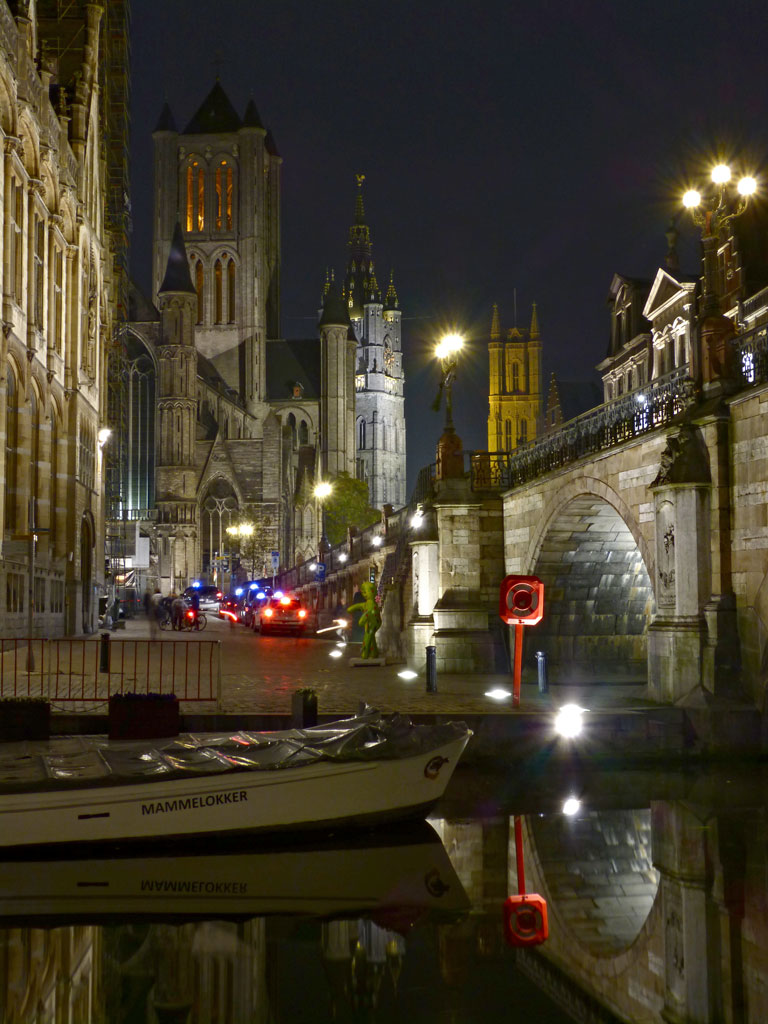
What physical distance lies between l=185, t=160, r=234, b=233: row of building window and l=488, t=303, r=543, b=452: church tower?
27.3 metres

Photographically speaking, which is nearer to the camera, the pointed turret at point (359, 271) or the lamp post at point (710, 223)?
the lamp post at point (710, 223)

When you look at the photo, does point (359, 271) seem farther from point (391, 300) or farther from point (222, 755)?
point (222, 755)

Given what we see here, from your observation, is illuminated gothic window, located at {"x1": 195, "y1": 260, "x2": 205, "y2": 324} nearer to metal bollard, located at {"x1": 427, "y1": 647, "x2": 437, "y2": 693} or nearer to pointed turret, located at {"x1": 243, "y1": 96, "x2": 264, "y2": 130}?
pointed turret, located at {"x1": 243, "y1": 96, "x2": 264, "y2": 130}

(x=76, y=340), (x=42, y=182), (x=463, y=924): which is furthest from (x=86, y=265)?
(x=463, y=924)

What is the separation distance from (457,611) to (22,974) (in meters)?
17.8

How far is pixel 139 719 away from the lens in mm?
Result: 14523

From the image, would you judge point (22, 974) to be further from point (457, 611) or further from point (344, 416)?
point (344, 416)

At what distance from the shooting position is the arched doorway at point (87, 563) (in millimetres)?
40125

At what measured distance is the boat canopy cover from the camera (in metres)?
10.7

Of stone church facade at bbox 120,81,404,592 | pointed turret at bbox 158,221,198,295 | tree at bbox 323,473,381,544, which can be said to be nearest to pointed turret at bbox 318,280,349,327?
stone church facade at bbox 120,81,404,592

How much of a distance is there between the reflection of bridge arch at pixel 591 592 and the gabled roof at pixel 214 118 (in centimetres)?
9371

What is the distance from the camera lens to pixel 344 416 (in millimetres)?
111312

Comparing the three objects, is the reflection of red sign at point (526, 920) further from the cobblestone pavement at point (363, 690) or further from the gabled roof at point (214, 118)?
the gabled roof at point (214, 118)

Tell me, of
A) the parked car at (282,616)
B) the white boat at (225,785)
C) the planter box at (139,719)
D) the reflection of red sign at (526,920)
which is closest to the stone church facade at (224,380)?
the parked car at (282,616)
